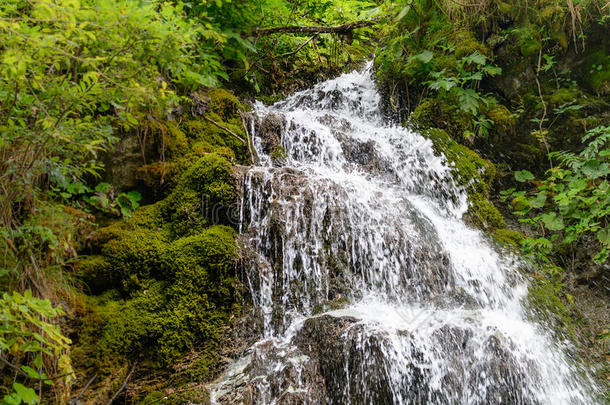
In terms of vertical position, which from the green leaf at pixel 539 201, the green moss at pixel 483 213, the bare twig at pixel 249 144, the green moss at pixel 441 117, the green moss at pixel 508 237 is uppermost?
the green moss at pixel 441 117

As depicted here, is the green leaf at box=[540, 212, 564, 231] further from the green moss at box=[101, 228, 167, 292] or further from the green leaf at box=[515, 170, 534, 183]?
the green moss at box=[101, 228, 167, 292]

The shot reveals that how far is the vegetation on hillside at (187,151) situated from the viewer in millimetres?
2494

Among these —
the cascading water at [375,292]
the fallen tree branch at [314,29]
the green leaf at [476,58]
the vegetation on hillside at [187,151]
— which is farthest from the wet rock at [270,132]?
the green leaf at [476,58]

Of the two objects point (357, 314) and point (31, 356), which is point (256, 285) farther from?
point (31, 356)

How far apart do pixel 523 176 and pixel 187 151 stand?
5100 mm

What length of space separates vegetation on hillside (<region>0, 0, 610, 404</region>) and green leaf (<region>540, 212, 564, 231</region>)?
0.03 m

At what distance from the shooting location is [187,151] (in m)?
4.66

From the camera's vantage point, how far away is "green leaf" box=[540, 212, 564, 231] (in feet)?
16.5

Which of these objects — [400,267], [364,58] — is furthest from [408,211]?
[364,58]

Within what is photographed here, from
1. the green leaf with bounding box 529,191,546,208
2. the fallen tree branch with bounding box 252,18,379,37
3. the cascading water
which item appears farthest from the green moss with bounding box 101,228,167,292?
the green leaf with bounding box 529,191,546,208

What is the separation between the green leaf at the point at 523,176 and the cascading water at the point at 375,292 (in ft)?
3.51

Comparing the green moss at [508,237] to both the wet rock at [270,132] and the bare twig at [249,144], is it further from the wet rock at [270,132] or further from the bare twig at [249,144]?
the bare twig at [249,144]

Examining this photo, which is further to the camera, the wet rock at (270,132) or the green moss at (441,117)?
the green moss at (441,117)

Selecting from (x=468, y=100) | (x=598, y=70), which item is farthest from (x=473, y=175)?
(x=598, y=70)
